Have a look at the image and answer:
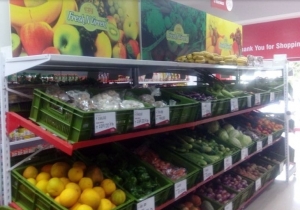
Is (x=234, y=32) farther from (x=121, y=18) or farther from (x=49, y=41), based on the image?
(x=49, y=41)

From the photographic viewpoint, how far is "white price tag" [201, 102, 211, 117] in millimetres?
2648

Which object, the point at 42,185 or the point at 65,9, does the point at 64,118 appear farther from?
the point at 65,9

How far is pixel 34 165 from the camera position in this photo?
1978mm

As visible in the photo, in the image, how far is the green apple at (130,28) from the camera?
2857 mm

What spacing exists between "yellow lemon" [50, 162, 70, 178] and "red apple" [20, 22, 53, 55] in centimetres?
88

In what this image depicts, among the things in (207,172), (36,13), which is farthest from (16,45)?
(207,172)

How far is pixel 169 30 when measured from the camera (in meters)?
3.34

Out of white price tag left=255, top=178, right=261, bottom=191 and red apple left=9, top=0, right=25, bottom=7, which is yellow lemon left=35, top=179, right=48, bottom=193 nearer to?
red apple left=9, top=0, right=25, bottom=7

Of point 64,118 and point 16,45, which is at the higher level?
point 16,45

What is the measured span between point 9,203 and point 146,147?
1181 mm

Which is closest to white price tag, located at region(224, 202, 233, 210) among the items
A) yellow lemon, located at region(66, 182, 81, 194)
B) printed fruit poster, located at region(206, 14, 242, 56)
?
yellow lemon, located at region(66, 182, 81, 194)

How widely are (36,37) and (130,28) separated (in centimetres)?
89

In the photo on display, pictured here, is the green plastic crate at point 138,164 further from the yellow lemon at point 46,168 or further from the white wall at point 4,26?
the white wall at point 4,26

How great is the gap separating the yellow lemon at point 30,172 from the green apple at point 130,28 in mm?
1475
